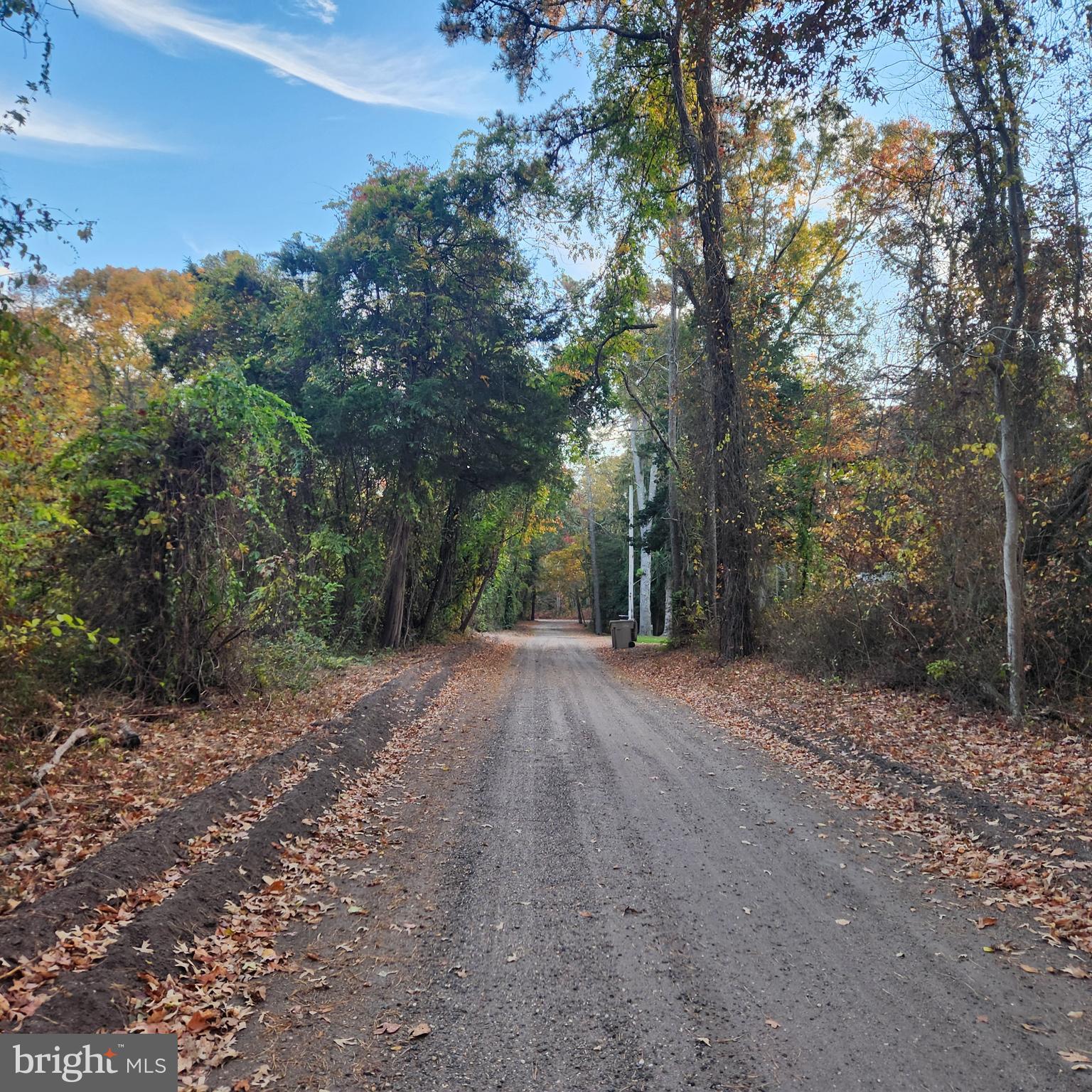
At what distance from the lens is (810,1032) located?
2.71 meters

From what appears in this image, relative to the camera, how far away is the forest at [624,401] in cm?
706

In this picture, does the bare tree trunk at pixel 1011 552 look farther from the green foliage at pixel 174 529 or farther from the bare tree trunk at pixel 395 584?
the bare tree trunk at pixel 395 584

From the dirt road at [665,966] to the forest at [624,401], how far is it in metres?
3.82

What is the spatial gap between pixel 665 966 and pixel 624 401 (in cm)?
2241

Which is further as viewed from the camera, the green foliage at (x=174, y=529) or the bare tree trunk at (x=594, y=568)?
the bare tree trunk at (x=594, y=568)

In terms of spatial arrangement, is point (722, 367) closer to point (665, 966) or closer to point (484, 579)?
point (665, 966)

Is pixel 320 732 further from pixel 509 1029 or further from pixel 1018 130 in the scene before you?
pixel 1018 130

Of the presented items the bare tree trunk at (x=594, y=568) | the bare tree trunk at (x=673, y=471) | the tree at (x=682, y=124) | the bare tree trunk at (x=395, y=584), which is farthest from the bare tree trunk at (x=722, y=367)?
the bare tree trunk at (x=594, y=568)

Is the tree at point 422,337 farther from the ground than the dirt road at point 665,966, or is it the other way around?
the tree at point 422,337

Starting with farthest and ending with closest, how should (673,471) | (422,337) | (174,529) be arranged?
(673,471) < (422,337) < (174,529)

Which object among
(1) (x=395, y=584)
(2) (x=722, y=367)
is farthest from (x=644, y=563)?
(2) (x=722, y=367)

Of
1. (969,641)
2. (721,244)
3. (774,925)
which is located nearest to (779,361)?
(721,244)

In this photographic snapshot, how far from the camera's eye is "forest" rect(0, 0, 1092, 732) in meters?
7.06

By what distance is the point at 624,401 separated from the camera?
24219 mm
